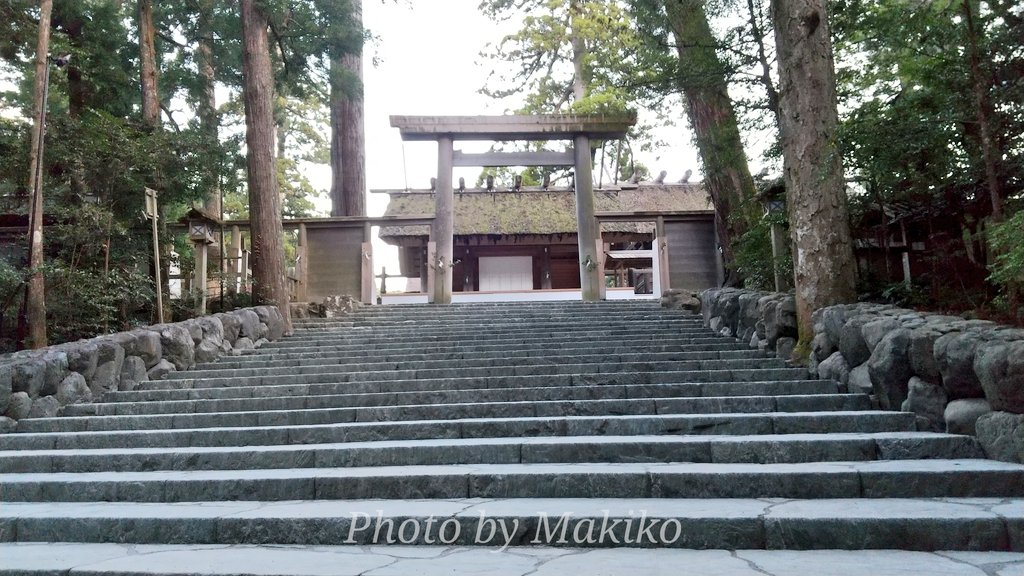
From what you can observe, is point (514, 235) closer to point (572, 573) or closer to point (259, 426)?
point (259, 426)

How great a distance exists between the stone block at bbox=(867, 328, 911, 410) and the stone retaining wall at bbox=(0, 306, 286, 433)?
695 cm

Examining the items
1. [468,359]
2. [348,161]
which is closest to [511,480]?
[468,359]

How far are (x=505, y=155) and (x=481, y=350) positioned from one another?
6693mm

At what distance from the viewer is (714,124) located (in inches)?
444

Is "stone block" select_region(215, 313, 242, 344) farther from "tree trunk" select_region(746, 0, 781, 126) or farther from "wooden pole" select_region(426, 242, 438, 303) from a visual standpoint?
"tree trunk" select_region(746, 0, 781, 126)

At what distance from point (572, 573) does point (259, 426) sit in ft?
11.9

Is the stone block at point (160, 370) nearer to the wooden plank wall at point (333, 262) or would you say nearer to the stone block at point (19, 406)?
the stone block at point (19, 406)

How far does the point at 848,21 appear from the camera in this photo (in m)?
7.75

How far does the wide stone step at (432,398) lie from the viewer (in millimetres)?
5730

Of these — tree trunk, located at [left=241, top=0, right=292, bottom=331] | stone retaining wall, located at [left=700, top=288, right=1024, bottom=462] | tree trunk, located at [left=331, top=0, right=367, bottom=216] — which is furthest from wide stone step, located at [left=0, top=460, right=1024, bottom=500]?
tree trunk, located at [left=331, top=0, right=367, bottom=216]

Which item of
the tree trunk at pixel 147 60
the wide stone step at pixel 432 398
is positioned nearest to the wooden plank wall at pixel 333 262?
the tree trunk at pixel 147 60

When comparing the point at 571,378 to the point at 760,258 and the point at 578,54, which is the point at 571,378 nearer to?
the point at 760,258

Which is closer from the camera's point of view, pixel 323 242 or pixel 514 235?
pixel 323 242

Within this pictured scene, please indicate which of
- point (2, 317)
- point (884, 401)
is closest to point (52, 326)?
point (2, 317)
